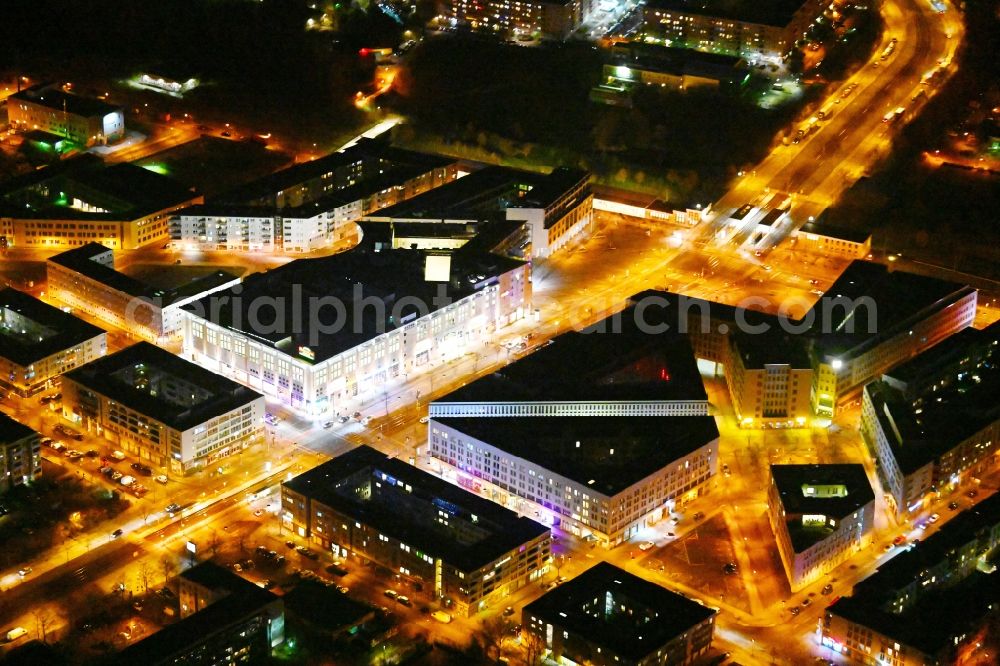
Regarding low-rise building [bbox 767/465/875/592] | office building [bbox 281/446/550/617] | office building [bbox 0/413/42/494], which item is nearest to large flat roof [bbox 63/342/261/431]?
office building [bbox 0/413/42/494]

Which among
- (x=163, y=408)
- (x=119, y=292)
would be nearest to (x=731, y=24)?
(x=119, y=292)

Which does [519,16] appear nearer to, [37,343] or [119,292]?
[119,292]

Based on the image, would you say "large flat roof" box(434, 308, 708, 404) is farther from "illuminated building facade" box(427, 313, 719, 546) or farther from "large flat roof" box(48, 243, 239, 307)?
"large flat roof" box(48, 243, 239, 307)

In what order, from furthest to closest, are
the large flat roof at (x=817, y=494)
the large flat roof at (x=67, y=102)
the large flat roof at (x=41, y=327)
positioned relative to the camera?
the large flat roof at (x=67, y=102) → the large flat roof at (x=41, y=327) → the large flat roof at (x=817, y=494)

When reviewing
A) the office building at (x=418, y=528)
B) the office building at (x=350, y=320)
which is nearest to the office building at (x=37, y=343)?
the office building at (x=350, y=320)

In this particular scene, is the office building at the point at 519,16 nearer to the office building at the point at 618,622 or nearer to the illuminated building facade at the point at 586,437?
the illuminated building facade at the point at 586,437

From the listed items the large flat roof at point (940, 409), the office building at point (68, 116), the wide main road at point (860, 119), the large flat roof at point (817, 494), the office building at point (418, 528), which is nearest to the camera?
the office building at point (418, 528)

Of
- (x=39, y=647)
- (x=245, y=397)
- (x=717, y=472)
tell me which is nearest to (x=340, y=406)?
(x=245, y=397)
